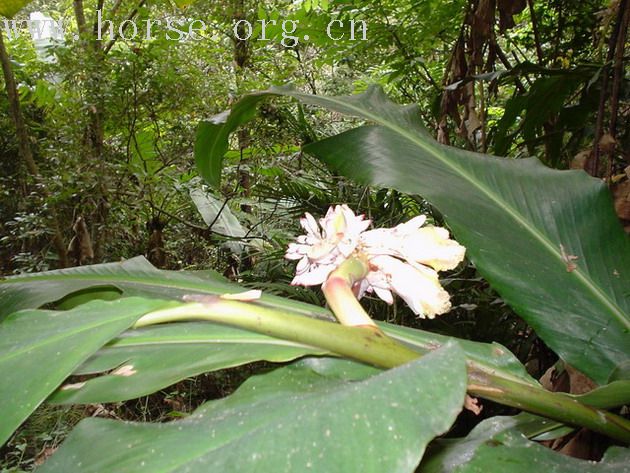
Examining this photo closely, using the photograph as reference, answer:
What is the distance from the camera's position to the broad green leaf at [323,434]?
0.83 ft

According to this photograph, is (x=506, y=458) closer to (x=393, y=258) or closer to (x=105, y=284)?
(x=393, y=258)

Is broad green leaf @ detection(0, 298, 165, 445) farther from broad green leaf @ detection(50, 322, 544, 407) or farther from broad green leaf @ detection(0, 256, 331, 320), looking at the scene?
broad green leaf @ detection(0, 256, 331, 320)

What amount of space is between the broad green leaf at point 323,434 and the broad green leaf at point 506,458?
6.5 inches

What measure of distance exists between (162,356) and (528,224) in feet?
1.94

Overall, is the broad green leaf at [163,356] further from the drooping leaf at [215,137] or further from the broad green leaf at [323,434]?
the drooping leaf at [215,137]

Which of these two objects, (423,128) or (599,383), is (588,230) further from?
(423,128)

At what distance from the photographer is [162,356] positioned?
18.0 inches

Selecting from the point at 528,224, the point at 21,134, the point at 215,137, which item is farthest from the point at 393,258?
the point at 21,134

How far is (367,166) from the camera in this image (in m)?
0.84

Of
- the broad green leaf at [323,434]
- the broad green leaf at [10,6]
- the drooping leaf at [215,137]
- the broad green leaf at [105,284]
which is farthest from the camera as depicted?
the broad green leaf at [10,6]

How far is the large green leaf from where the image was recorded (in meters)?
0.65

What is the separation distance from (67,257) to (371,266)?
2145 millimetres

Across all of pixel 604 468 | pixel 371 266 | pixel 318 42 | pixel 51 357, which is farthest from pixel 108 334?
pixel 318 42

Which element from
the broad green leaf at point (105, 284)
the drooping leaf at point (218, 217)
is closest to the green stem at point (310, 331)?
the broad green leaf at point (105, 284)
